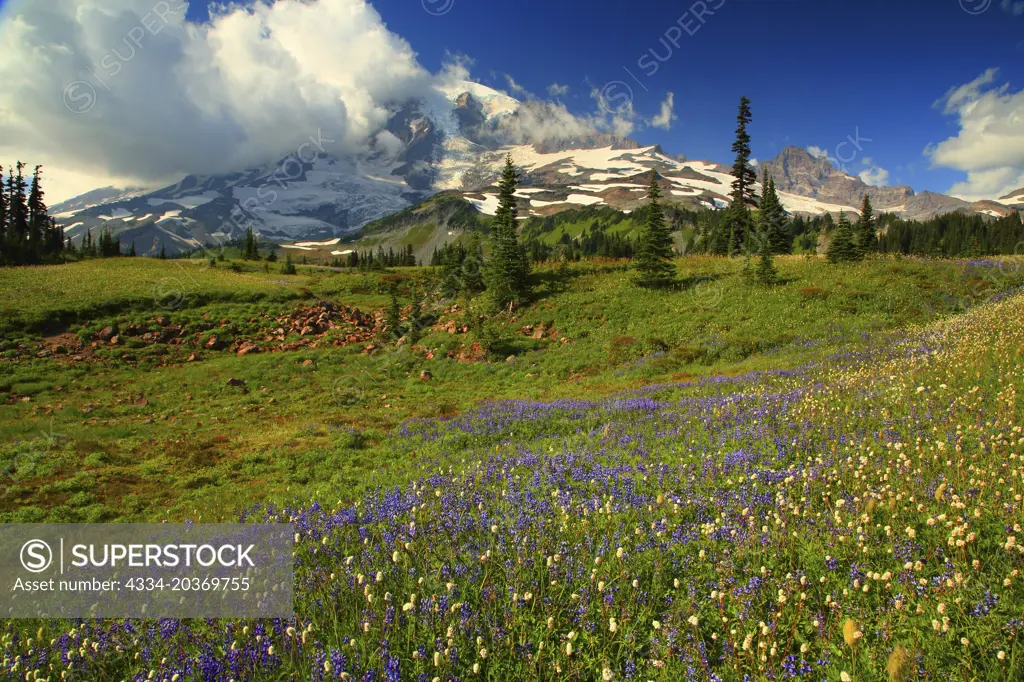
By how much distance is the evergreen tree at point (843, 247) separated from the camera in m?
37.1

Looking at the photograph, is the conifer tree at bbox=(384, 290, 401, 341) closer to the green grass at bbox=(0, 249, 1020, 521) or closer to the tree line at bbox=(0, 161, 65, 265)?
the green grass at bbox=(0, 249, 1020, 521)

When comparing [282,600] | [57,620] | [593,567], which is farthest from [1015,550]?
[57,620]

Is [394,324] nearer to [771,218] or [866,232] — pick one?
[771,218]

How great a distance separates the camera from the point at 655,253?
36719 mm

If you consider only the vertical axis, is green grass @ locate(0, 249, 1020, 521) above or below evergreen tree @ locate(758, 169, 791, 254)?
below

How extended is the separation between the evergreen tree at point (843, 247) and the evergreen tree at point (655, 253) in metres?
13.7

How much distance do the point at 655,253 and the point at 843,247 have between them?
16.3 m

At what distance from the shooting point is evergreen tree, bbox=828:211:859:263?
122ft

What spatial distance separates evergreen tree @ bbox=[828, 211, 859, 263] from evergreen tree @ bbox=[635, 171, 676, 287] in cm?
1374

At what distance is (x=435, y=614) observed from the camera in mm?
3930

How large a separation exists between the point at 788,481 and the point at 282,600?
6170 millimetres

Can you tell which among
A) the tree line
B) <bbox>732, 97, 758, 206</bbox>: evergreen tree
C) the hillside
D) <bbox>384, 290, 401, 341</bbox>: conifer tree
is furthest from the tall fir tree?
the tree line

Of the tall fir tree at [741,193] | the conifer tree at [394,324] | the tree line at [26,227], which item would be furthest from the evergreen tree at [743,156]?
the tree line at [26,227]

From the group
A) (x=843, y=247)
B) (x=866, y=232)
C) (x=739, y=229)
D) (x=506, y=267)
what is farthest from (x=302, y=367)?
(x=866, y=232)
